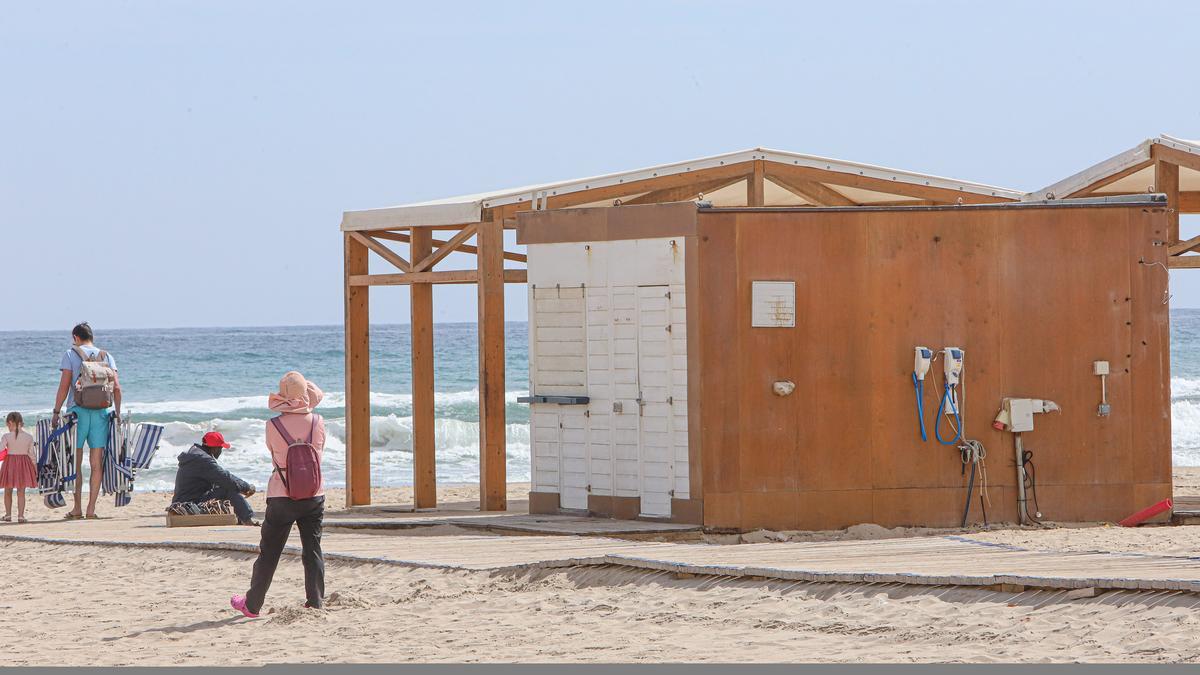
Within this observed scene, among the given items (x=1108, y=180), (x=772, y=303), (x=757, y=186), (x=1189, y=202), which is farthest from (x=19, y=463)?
(x=1189, y=202)

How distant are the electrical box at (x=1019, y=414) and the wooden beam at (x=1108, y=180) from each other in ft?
9.42

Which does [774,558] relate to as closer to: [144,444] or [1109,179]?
[1109,179]

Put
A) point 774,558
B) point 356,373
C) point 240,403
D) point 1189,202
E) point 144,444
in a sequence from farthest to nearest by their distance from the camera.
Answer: point 240,403 → point 1189,202 → point 356,373 → point 144,444 → point 774,558

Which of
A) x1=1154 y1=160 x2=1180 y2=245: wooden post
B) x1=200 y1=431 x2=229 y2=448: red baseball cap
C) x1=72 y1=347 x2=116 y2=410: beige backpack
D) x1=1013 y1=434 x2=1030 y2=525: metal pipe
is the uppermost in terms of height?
x1=1154 y1=160 x2=1180 y2=245: wooden post

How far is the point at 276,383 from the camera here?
46000mm

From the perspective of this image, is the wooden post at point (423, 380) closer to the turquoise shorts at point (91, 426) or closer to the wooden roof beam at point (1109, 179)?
the turquoise shorts at point (91, 426)

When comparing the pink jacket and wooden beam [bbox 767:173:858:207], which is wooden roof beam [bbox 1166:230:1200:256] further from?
the pink jacket

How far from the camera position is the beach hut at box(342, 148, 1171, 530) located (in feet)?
36.4

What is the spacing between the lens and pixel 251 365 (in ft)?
168

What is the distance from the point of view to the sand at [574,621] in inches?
266

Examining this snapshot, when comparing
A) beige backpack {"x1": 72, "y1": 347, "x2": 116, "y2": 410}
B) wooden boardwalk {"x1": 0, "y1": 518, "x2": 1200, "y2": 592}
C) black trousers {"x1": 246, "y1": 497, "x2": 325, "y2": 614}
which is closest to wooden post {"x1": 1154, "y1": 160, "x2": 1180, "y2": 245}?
wooden boardwalk {"x1": 0, "y1": 518, "x2": 1200, "y2": 592}

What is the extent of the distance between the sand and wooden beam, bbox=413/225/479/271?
167 inches

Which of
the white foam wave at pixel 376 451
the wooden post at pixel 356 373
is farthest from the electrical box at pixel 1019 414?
the white foam wave at pixel 376 451

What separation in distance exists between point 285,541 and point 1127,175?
8.24 metres
